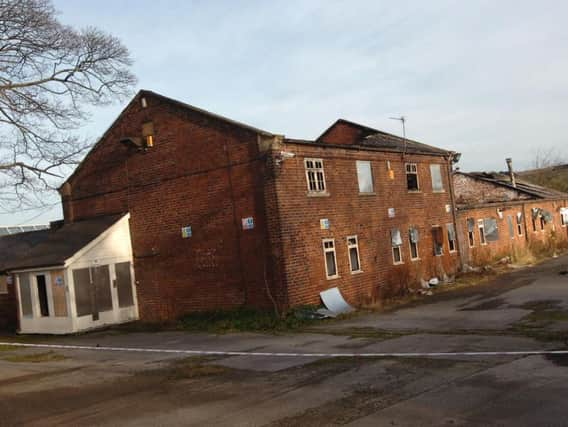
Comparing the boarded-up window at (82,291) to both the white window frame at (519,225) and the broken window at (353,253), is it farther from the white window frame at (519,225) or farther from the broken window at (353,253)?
the white window frame at (519,225)

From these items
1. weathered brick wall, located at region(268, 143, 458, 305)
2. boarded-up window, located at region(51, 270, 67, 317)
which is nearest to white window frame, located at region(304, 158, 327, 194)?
weathered brick wall, located at region(268, 143, 458, 305)

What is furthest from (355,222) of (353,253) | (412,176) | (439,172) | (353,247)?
(439,172)

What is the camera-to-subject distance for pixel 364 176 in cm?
2134

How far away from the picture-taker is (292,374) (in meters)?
9.83

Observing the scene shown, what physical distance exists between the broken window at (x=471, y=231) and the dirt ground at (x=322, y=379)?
483 inches

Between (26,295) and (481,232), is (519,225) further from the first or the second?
(26,295)

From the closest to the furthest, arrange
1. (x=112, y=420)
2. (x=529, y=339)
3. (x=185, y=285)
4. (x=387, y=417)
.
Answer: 1. (x=387, y=417)
2. (x=112, y=420)
3. (x=529, y=339)
4. (x=185, y=285)

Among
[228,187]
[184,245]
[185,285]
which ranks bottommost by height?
[185,285]

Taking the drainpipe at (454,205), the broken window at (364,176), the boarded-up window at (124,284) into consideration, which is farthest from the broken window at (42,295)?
the drainpipe at (454,205)

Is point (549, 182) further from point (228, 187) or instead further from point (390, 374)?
point (390, 374)

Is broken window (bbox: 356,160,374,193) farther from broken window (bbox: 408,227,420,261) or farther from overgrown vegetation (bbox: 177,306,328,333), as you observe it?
overgrown vegetation (bbox: 177,306,328,333)

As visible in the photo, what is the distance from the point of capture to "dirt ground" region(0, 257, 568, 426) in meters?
7.18

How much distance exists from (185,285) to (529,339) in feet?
37.0

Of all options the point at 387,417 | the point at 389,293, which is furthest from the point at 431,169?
the point at 387,417
